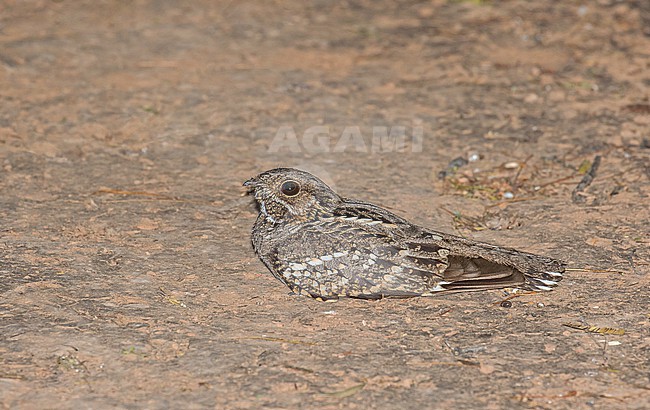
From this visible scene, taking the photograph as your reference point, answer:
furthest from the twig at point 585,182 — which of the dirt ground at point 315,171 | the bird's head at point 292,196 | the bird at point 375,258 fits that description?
the bird's head at point 292,196

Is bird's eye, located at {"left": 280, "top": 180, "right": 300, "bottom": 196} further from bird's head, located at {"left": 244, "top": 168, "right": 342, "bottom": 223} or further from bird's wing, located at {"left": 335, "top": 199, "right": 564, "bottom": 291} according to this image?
bird's wing, located at {"left": 335, "top": 199, "right": 564, "bottom": 291}

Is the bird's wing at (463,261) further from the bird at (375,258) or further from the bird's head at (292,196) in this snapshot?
the bird's head at (292,196)

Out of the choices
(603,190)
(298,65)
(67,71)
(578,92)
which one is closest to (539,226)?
(603,190)

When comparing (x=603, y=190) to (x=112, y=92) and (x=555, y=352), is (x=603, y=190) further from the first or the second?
(x=112, y=92)

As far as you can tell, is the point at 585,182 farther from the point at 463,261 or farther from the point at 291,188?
the point at 291,188

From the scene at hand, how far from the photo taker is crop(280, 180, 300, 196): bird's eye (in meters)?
5.12

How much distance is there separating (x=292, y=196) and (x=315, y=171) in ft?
4.49

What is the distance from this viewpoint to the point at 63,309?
4.68 meters

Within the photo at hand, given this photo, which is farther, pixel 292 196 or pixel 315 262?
pixel 292 196

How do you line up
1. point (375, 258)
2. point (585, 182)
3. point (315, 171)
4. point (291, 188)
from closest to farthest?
point (375, 258), point (291, 188), point (585, 182), point (315, 171)

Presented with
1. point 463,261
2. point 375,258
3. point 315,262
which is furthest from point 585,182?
point 315,262

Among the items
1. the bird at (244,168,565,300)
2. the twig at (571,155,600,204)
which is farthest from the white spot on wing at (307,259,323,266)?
the twig at (571,155,600,204)

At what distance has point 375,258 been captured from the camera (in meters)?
4.75

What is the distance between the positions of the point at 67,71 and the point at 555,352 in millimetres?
5209
